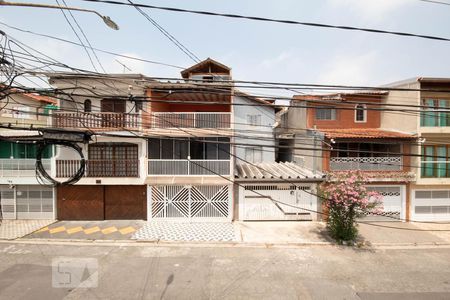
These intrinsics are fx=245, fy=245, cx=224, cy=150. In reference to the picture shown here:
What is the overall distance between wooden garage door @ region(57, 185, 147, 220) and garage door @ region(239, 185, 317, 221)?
20.2 feet

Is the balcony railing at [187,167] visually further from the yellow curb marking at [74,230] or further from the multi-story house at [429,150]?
the multi-story house at [429,150]

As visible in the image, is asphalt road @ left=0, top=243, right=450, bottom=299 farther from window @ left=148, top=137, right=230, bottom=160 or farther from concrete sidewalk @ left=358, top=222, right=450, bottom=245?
window @ left=148, top=137, right=230, bottom=160

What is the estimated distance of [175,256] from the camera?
413 inches

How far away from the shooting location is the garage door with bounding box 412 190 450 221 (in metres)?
15.3

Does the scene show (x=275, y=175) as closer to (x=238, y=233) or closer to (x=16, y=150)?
(x=238, y=233)

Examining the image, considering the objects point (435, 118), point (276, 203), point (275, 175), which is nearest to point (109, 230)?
point (276, 203)

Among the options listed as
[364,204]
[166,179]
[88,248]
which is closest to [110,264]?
[88,248]

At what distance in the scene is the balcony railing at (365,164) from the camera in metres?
15.0

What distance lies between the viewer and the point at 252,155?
68.3ft

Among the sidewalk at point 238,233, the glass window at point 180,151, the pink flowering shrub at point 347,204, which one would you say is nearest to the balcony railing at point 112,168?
the glass window at point 180,151

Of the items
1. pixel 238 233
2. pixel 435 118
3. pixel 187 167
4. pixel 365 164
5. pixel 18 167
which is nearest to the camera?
pixel 238 233

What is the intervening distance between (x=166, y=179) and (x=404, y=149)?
1478 cm

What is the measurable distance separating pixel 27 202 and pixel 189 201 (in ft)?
32.1

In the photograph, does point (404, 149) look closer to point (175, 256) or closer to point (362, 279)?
point (362, 279)
